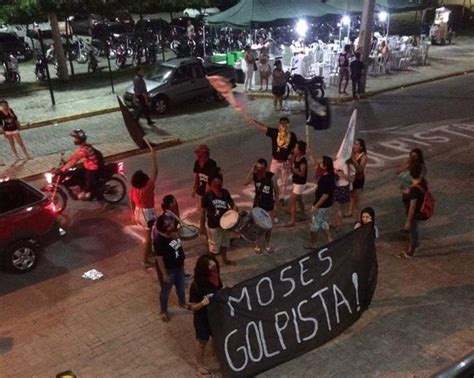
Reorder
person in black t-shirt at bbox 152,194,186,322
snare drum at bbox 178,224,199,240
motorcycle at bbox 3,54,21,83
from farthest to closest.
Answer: motorcycle at bbox 3,54,21,83 → snare drum at bbox 178,224,199,240 → person in black t-shirt at bbox 152,194,186,322

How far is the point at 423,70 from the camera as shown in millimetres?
24625

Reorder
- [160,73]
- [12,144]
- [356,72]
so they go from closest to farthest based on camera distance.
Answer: [12,144] → [160,73] → [356,72]

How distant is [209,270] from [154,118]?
12.2 m

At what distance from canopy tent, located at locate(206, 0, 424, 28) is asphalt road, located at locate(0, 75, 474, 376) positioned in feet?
22.2

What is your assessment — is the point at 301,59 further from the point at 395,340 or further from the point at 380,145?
the point at 395,340

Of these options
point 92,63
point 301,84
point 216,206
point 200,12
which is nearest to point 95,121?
point 301,84

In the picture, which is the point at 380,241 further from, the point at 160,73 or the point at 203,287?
the point at 160,73

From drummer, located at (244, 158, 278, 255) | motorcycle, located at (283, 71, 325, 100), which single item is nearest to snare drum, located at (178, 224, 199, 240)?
drummer, located at (244, 158, 278, 255)

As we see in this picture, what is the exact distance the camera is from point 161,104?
17625mm

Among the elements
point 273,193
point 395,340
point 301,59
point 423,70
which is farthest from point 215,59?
point 395,340

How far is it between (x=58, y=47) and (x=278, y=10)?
9320 millimetres

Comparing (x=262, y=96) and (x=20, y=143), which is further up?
(x=20, y=143)

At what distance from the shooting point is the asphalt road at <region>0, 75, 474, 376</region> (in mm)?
6652

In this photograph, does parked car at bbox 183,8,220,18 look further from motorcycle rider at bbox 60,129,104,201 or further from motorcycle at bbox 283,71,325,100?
motorcycle rider at bbox 60,129,104,201
